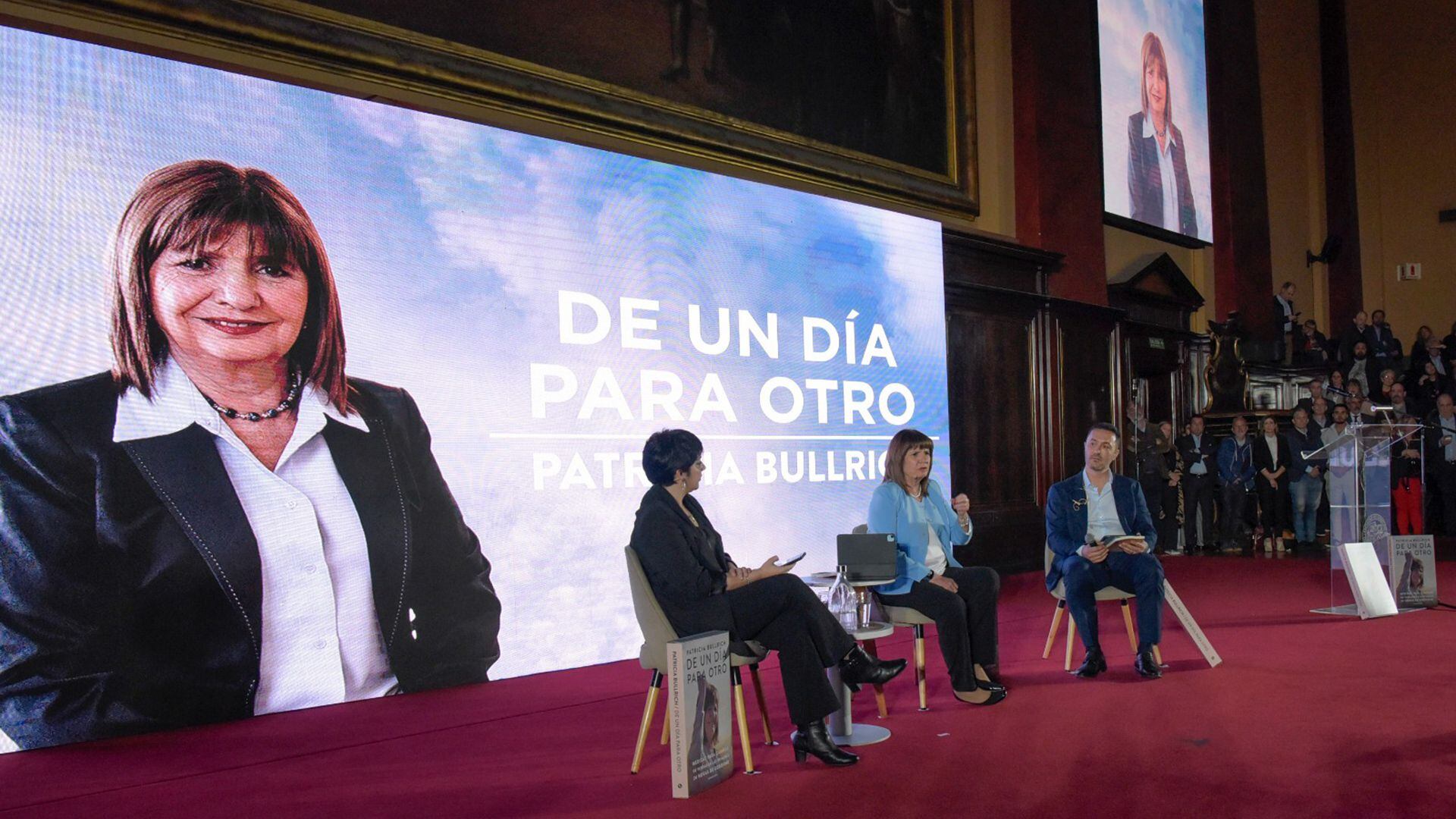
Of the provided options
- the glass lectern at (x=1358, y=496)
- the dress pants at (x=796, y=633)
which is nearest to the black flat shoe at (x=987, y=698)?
the dress pants at (x=796, y=633)

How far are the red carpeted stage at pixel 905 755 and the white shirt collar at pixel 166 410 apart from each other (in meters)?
1.08

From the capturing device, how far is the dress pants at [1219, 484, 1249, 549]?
32.6ft

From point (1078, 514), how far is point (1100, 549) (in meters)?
0.25

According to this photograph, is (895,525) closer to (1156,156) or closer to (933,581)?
(933,581)

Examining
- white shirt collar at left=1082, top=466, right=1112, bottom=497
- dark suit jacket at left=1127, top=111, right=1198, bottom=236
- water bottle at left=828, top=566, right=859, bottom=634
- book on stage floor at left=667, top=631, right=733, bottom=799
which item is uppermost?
dark suit jacket at left=1127, top=111, right=1198, bottom=236

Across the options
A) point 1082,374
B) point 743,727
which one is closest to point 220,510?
point 743,727

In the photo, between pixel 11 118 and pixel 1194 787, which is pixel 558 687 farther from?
pixel 11 118

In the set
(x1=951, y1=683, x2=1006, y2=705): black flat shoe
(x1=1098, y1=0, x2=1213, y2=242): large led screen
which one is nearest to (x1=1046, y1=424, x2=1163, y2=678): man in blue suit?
(x1=951, y1=683, x2=1006, y2=705): black flat shoe

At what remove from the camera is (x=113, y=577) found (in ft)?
13.0

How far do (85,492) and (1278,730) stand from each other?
410cm

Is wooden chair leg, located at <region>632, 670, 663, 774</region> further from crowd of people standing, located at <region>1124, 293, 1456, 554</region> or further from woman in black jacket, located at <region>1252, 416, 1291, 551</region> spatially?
woman in black jacket, located at <region>1252, 416, 1291, 551</region>

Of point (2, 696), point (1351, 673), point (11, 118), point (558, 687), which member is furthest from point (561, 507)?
point (1351, 673)

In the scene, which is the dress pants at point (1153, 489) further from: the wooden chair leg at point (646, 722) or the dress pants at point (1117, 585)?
the wooden chair leg at point (646, 722)

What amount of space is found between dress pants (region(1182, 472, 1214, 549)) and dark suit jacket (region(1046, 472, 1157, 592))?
5521mm
